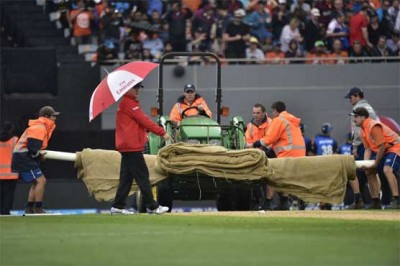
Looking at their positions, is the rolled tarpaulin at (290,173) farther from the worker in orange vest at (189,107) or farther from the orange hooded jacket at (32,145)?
the worker in orange vest at (189,107)

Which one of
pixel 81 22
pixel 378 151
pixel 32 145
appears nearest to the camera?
pixel 32 145

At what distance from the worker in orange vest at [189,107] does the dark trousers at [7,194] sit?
3312 mm

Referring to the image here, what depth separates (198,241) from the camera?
1636 centimetres

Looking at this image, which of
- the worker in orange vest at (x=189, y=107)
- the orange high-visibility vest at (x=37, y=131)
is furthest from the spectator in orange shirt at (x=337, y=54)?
the orange high-visibility vest at (x=37, y=131)

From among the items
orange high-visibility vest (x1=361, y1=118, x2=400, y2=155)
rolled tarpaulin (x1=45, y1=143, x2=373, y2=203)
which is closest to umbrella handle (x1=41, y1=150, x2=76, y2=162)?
rolled tarpaulin (x1=45, y1=143, x2=373, y2=203)

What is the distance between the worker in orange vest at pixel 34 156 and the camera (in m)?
23.0

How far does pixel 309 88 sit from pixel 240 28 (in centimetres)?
215

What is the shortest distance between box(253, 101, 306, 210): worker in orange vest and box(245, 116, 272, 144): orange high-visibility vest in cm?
93

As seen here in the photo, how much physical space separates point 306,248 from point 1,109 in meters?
18.4

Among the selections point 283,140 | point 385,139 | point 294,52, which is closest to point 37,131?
point 283,140

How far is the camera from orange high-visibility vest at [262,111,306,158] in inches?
976

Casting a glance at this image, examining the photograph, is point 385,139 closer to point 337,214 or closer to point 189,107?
point 337,214

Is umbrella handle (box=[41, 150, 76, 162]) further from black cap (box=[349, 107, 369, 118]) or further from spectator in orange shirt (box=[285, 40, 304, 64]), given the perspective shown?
spectator in orange shirt (box=[285, 40, 304, 64])

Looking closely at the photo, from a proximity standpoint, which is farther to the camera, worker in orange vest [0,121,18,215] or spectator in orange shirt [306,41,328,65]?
spectator in orange shirt [306,41,328,65]
